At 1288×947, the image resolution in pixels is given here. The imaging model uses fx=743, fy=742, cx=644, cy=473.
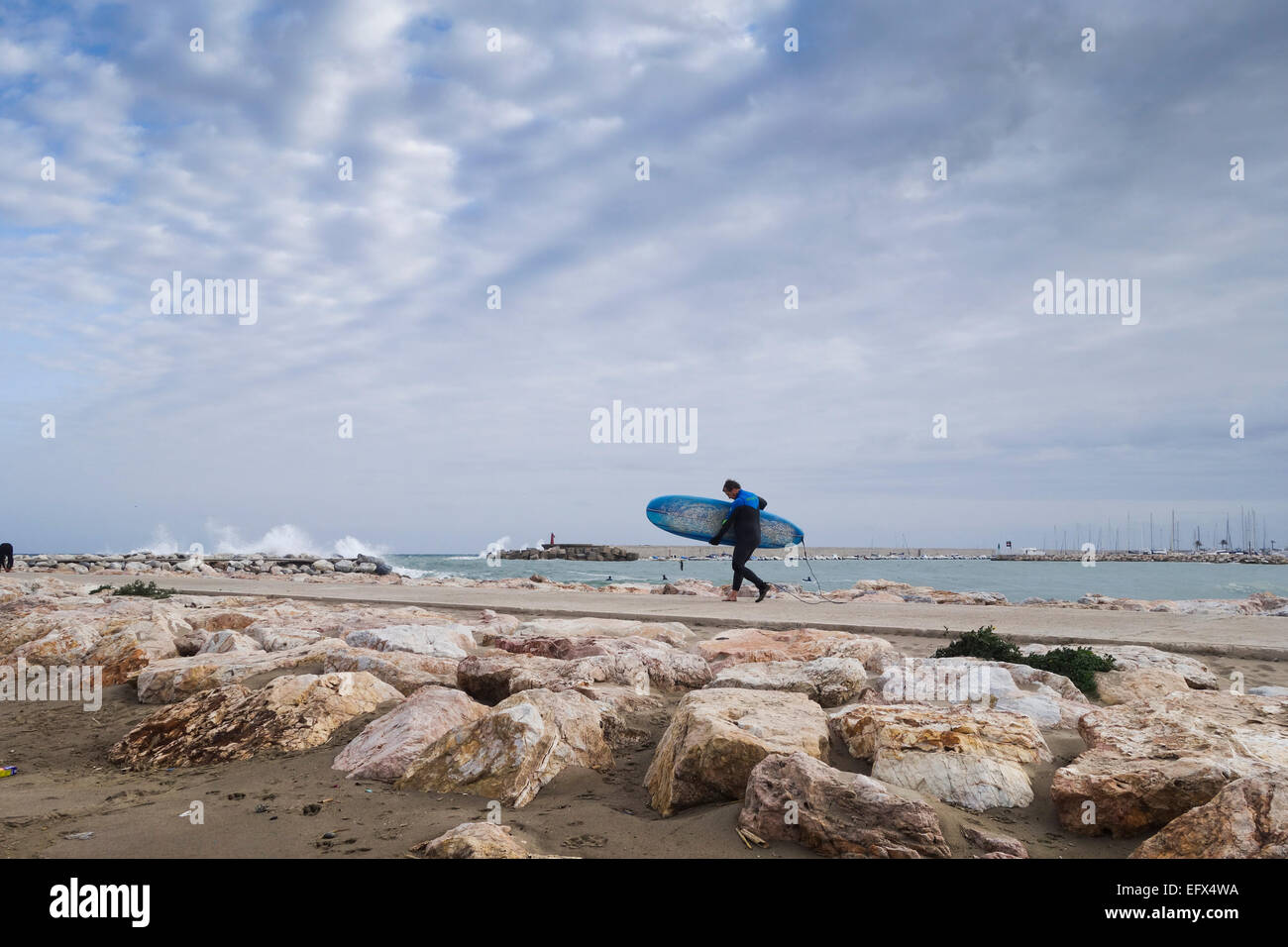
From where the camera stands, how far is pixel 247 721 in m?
4.54

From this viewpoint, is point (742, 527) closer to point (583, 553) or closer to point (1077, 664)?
point (1077, 664)

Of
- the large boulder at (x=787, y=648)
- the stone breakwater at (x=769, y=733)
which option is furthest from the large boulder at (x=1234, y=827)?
the large boulder at (x=787, y=648)

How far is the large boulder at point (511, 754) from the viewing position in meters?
3.48

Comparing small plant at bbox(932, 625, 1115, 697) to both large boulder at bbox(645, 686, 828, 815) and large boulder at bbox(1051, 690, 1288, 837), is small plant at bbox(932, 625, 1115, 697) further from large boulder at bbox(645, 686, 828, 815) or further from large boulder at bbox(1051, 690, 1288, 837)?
large boulder at bbox(645, 686, 828, 815)

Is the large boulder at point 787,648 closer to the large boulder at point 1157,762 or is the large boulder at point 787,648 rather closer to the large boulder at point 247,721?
the large boulder at point 1157,762

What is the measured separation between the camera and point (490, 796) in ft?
11.2

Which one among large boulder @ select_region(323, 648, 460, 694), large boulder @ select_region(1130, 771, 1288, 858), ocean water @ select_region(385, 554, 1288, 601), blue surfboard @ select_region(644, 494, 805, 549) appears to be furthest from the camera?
ocean water @ select_region(385, 554, 1288, 601)

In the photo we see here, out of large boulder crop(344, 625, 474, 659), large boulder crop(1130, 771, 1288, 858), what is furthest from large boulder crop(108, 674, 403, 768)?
large boulder crop(1130, 771, 1288, 858)

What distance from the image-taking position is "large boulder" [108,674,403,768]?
172 inches

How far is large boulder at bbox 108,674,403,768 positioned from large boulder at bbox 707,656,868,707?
2.41 metres

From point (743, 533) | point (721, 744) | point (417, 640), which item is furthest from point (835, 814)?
point (743, 533)

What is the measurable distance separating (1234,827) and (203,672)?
637 centimetres

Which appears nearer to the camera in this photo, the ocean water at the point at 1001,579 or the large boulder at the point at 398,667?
the large boulder at the point at 398,667

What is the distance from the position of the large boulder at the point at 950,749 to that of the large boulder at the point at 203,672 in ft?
14.4
